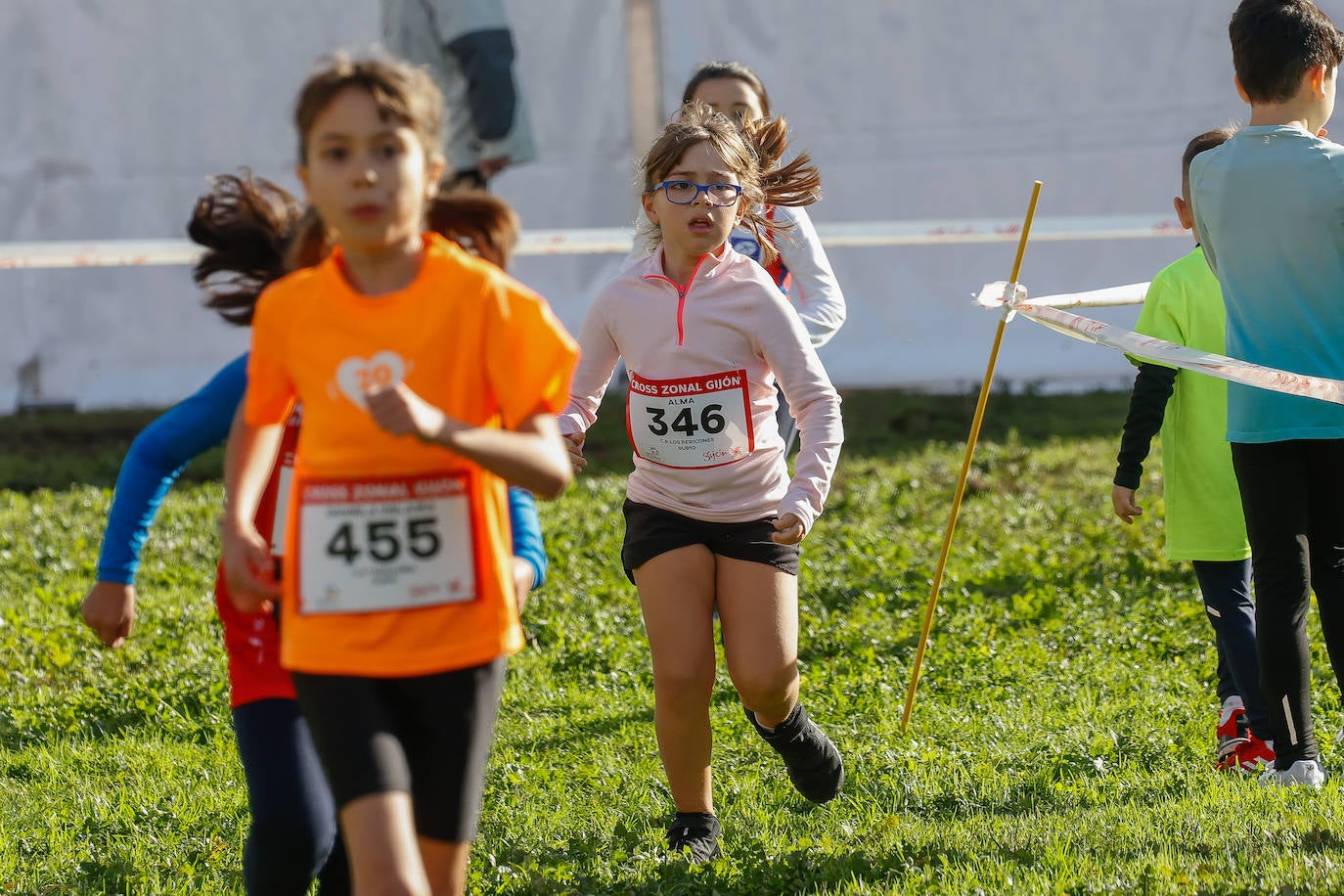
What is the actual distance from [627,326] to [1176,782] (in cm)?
202

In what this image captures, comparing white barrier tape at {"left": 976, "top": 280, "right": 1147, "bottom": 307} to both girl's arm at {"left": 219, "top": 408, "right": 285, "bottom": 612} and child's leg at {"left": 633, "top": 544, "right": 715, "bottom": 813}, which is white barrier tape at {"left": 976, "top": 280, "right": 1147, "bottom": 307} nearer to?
child's leg at {"left": 633, "top": 544, "right": 715, "bottom": 813}

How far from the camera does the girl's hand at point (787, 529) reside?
4168 mm

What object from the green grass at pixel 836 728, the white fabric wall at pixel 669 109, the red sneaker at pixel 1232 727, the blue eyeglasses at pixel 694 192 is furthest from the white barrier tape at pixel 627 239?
the blue eyeglasses at pixel 694 192

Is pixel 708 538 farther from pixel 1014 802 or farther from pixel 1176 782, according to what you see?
pixel 1176 782

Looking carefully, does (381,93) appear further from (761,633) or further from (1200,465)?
(1200,465)

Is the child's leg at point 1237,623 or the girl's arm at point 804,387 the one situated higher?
the girl's arm at point 804,387

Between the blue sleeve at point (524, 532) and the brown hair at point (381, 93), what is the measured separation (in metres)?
0.65

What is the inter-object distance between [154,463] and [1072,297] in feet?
10.1

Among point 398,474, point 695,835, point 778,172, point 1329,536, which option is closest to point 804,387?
point 778,172

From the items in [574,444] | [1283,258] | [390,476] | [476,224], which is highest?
[476,224]

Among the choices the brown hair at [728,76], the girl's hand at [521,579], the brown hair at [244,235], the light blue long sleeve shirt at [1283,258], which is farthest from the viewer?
the brown hair at [728,76]

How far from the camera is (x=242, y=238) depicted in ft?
11.8

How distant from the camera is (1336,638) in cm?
439

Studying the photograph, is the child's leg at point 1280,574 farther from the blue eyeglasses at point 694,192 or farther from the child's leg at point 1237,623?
the blue eyeglasses at point 694,192
